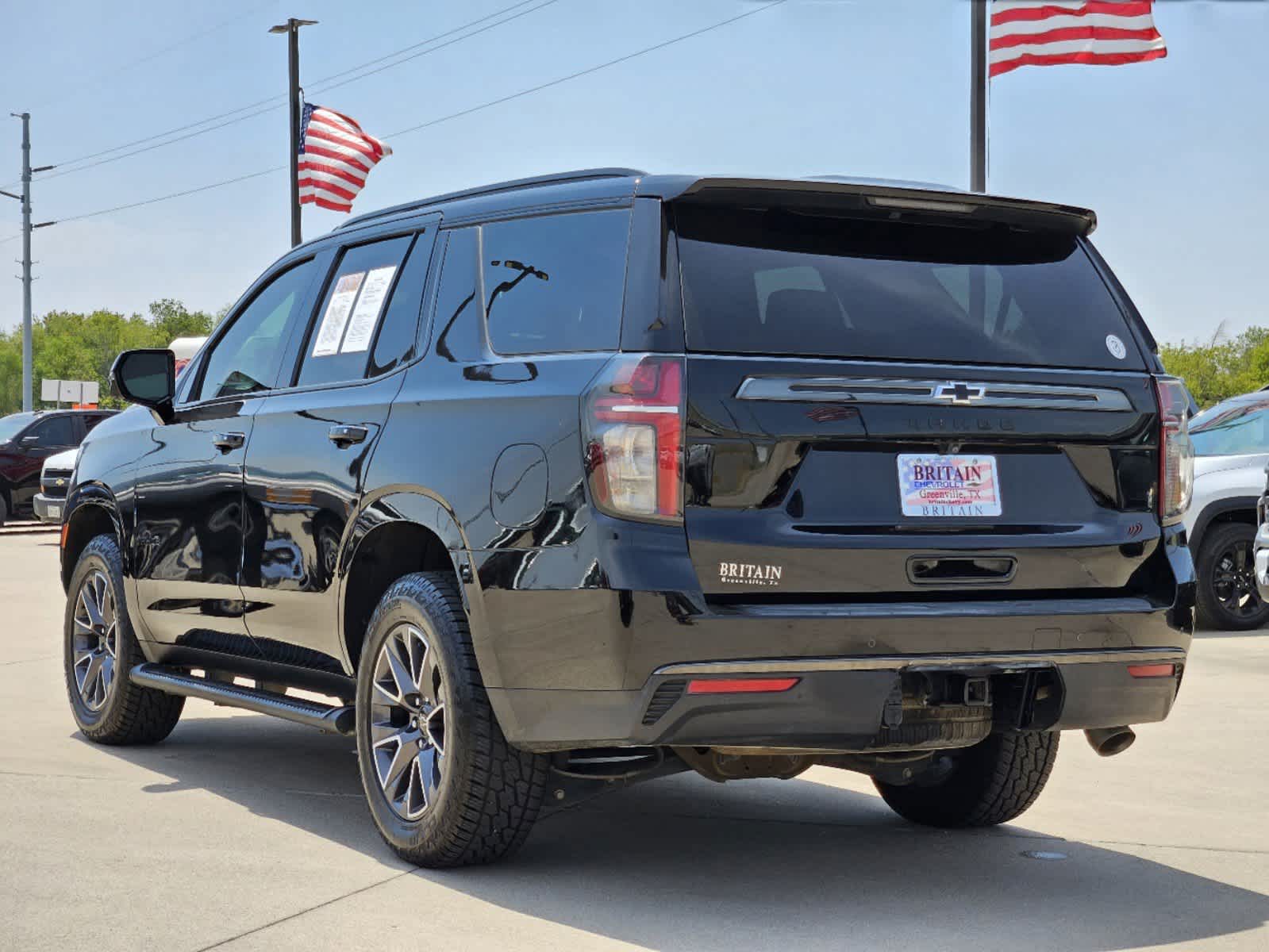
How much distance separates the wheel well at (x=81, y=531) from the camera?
25.1ft

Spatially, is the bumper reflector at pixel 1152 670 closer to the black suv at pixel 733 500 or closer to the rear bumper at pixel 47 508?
the black suv at pixel 733 500

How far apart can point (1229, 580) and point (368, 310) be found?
8.96m

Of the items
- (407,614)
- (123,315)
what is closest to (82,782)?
(407,614)

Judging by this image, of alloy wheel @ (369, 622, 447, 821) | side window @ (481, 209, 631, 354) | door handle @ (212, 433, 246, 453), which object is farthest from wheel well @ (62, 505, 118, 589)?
side window @ (481, 209, 631, 354)

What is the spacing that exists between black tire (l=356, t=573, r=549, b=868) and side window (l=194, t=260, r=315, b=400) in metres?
1.53

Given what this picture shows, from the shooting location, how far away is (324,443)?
5.70 meters

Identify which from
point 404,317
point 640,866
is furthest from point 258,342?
point 640,866

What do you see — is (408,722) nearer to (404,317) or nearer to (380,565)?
(380,565)

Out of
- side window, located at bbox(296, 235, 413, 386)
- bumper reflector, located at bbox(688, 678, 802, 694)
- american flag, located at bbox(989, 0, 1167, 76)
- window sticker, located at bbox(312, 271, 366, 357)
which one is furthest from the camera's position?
american flag, located at bbox(989, 0, 1167, 76)

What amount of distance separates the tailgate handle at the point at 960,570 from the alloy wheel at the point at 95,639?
156 inches

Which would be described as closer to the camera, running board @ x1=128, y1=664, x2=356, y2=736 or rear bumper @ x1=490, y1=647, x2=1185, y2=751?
rear bumper @ x1=490, y1=647, x2=1185, y2=751

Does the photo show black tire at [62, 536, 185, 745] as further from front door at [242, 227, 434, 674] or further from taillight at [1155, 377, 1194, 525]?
taillight at [1155, 377, 1194, 525]

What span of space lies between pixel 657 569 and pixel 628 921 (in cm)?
99

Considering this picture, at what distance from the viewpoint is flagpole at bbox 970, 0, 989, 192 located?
1512 centimetres
